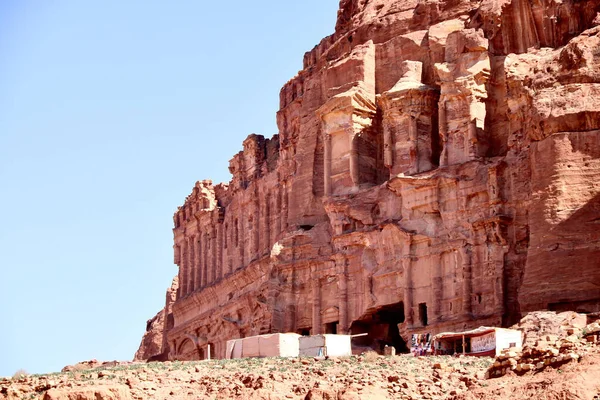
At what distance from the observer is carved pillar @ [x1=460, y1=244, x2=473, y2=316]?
54750mm

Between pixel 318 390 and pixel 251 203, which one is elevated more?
pixel 251 203

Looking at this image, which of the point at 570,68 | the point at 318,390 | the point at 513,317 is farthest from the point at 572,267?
the point at 318,390

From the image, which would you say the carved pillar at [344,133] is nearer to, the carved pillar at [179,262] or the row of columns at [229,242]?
the row of columns at [229,242]

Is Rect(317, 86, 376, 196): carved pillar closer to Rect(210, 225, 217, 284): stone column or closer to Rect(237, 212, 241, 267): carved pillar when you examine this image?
Rect(237, 212, 241, 267): carved pillar

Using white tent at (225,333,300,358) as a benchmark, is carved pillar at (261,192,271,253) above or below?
above

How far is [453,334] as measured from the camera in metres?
49.4

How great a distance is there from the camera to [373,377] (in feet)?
141

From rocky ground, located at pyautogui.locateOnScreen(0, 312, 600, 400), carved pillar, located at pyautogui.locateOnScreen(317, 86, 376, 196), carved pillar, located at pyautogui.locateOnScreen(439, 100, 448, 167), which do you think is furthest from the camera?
carved pillar, located at pyautogui.locateOnScreen(317, 86, 376, 196)

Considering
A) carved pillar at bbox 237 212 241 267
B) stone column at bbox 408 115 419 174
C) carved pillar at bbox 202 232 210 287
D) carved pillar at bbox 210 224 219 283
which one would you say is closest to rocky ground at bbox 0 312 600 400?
stone column at bbox 408 115 419 174

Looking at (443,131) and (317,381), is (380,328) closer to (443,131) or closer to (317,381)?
(443,131)

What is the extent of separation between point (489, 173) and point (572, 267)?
23.3ft

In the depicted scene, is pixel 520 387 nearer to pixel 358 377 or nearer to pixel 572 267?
pixel 358 377

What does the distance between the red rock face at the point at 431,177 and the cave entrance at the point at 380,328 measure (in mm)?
64

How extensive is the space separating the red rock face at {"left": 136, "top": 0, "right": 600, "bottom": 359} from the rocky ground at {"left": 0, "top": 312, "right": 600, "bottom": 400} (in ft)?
18.5
